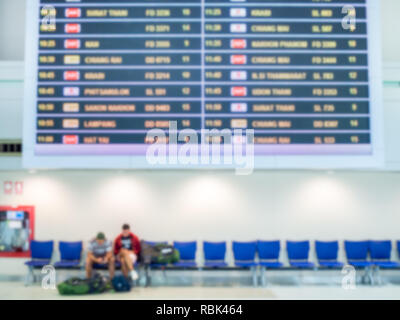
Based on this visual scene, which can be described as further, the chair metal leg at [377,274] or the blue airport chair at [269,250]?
the blue airport chair at [269,250]

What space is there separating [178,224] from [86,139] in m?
2.87

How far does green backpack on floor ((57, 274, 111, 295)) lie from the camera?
899 cm

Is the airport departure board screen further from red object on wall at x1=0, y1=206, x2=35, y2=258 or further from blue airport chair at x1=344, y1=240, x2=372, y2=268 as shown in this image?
blue airport chair at x1=344, y1=240, x2=372, y2=268

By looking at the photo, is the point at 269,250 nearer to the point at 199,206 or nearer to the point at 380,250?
the point at 199,206

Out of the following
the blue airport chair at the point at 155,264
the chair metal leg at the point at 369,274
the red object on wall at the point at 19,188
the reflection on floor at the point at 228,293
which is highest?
the red object on wall at the point at 19,188

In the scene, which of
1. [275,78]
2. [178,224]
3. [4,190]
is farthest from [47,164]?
[275,78]

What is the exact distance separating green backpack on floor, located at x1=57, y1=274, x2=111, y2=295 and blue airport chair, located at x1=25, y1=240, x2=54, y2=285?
1.37 meters

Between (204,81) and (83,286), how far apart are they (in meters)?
4.42

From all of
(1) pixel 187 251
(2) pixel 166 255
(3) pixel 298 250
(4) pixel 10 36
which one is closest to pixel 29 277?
(2) pixel 166 255

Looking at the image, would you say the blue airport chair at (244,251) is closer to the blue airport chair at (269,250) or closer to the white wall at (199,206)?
the blue airport chair at (269,250)

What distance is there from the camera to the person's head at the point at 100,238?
10.0 metres

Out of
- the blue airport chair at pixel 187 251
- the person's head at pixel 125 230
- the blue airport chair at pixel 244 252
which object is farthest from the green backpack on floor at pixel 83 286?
the blue airport chair at pixel 244 252

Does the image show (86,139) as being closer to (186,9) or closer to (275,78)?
(186,9)

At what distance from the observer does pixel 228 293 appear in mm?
9406
